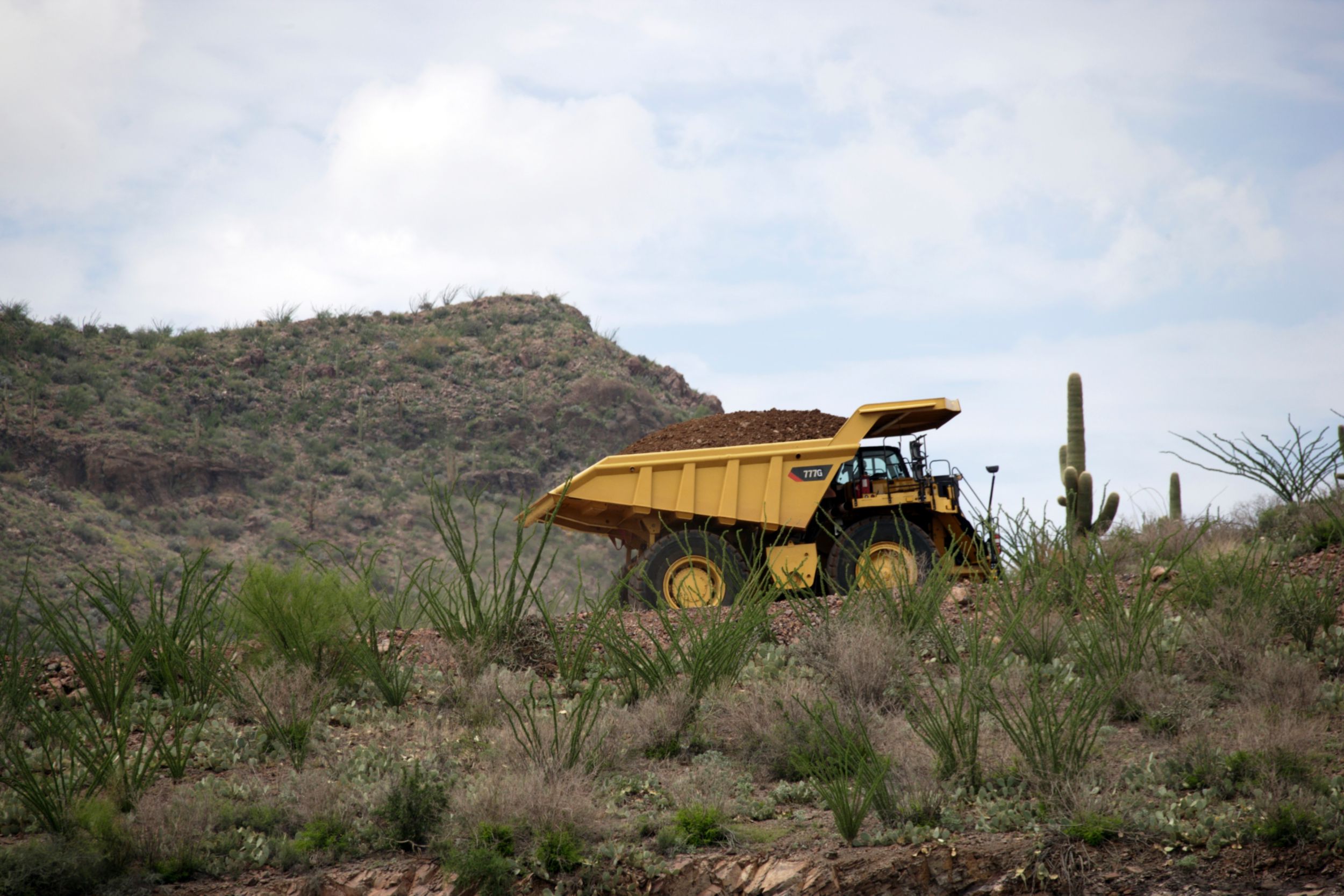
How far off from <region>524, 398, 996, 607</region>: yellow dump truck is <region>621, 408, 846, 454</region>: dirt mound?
483 mm

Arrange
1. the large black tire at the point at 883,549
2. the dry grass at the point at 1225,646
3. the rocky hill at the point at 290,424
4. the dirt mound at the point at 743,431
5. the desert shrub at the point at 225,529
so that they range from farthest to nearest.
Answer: the desert shrub at the point at 225,529 < the rocky hill at the point at 290,424 < the dirt mound at the point at 743,431 < the large black tire at the point at 883,549 < the dry grass at the point at 1225,646

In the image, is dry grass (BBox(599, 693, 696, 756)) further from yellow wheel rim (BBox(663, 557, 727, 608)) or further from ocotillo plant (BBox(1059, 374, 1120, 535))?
ocotillo plant (BBox(1059, 374, 1120, 535))

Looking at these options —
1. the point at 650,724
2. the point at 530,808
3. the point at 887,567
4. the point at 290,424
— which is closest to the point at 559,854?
the point at 530,808

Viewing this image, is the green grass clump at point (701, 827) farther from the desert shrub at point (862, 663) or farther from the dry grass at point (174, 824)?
the dry grass at point (174, 824)

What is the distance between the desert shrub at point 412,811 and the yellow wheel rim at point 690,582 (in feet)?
19.8

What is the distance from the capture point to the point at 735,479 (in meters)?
12.2

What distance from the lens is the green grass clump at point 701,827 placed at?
5.69 metres

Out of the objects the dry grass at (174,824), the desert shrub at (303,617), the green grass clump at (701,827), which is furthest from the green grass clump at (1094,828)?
the desert shrub at (303,617)

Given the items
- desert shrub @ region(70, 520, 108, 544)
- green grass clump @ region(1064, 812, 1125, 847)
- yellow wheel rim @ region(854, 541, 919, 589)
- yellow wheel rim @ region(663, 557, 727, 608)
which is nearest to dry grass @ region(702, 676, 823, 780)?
yellow wheel rim @ region(854, 541, 919, 589)

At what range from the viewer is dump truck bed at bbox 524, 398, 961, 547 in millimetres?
12094

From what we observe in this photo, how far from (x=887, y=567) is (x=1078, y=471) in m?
6.46

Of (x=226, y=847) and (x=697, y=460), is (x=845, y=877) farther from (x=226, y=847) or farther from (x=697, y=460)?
(x=697, y=460)

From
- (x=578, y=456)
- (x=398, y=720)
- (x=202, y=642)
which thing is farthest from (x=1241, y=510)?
(x=578, y=456)

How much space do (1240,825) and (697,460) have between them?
7709 millimetres
